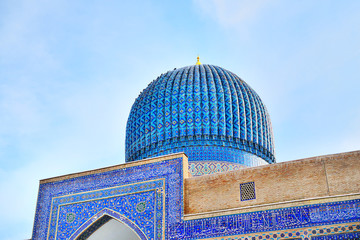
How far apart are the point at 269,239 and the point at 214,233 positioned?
72cm

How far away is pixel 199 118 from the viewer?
30.4ft

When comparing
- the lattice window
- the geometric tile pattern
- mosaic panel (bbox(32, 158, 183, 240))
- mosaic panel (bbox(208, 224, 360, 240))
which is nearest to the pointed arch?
mosaic panel (bbox(32, 158, 183, 240))

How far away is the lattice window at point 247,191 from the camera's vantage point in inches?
257

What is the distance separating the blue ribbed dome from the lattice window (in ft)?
7.36

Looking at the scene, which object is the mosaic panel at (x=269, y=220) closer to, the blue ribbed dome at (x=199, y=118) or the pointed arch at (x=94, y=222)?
the pointed arch at (x=94, y=222)

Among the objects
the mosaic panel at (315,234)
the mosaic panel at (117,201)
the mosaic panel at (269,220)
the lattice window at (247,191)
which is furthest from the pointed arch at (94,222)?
the mosaic panel at (315,234)

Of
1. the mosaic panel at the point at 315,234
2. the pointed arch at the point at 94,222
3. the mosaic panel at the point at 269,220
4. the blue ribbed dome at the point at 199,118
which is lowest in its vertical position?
the mosaic panel at the point at 315,234

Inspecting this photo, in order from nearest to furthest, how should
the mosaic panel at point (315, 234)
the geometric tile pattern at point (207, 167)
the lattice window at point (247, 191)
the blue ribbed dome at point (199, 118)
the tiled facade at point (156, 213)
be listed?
the mosaic panel at point (315, 234), the tiled facade at point (156, 213), the lattice window at point (247, 191), the geometric tile pattern at point (207, 167), the blue ribbed dome at point (199, 118)

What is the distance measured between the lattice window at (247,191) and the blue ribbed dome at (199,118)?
224cm

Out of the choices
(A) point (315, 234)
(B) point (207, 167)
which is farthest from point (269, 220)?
(B) point (207, 167)

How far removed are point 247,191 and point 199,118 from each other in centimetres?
290

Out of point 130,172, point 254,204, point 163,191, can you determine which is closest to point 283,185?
point 254,204

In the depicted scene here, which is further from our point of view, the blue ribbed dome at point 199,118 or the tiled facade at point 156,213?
the blue ribbed dome at point 199,118

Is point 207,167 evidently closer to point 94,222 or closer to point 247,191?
point 247,191
